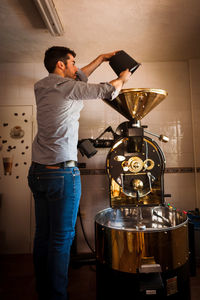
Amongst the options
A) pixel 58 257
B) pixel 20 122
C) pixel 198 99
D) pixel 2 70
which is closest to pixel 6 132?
pixel 20 122

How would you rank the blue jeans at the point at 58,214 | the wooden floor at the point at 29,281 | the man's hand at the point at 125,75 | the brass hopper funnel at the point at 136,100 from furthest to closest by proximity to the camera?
the wooden floor at the point at 29,281, the brass hopper funnel at the point at 136,100, the man's hand at the point at 125,75, the blue jeans at the point at 58,214

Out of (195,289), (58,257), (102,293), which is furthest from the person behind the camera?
(195,289)

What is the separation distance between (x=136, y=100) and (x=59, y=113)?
0.55 meters

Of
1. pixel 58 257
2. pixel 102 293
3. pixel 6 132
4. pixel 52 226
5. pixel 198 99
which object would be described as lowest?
pixel 102 293

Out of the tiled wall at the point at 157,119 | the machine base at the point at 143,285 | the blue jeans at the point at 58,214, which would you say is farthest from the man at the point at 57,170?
the tiled wall at the point at 157,119

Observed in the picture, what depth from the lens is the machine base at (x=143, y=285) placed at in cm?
105

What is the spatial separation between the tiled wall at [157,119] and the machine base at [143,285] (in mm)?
1064

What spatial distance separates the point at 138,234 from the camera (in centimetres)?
111

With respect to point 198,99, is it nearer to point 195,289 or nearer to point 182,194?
point 182,194

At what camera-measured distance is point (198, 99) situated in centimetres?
233

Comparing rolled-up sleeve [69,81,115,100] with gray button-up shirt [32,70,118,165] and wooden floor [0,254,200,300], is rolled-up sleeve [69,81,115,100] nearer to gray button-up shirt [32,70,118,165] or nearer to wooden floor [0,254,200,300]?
gray button-up shirt [32,70,118,165]

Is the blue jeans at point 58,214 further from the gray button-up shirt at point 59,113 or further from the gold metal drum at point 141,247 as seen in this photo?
the gold metal drum at point 141,247

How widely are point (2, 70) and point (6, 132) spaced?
77cm

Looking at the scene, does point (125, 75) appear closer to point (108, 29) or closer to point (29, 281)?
point (108, 29)
